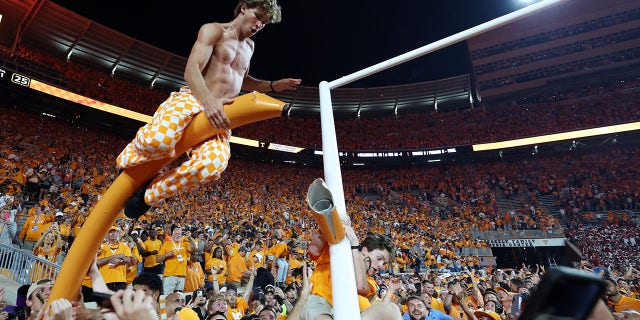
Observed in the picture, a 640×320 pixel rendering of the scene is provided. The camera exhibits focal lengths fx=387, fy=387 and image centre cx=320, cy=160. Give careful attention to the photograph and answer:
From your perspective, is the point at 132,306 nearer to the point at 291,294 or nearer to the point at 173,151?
the point at 173,151

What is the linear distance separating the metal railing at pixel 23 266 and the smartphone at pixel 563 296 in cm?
714

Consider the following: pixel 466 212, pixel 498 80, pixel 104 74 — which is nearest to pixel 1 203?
pixel 104 74

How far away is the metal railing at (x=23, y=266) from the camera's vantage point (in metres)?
6.28

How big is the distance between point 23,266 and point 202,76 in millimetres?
6602

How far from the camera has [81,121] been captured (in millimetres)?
20688

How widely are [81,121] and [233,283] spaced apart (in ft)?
54.8

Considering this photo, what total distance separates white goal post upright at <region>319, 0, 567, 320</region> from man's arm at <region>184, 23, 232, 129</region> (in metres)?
0.57

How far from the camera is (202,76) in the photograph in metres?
2.39

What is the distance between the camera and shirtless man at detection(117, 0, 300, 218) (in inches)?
83.8

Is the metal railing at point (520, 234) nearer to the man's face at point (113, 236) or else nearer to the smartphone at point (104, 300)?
the man's face at point (113, 236)

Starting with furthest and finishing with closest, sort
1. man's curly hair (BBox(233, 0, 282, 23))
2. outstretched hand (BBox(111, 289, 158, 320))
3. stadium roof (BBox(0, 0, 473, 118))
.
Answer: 1. stadium roof (BBox(0, 0, 473, 118))
2. man's curly hair (BBox(233, 0, 282, 23))
3. outstretched hand (BBox(111, 289, 158, 320))

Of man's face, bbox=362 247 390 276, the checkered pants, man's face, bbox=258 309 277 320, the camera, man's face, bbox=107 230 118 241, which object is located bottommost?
man's face, bbox=258 309 277 320

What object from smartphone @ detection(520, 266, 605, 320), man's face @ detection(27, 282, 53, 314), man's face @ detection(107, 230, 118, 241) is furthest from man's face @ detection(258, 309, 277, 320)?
smartphone @ detection(520, 266, 605, 320)

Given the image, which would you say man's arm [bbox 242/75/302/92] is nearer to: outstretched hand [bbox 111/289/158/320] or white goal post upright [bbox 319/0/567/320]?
white goal post upright [bbox 319/0/567/320]
